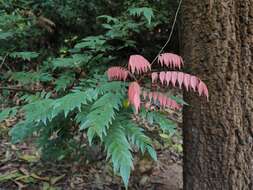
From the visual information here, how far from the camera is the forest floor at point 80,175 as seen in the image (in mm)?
3387

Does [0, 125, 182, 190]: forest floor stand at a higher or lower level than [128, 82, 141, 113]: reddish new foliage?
lower

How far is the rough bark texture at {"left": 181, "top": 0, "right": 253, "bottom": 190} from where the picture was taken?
7.66ft

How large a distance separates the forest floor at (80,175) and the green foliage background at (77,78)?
21cm

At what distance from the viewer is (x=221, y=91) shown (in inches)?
95.0

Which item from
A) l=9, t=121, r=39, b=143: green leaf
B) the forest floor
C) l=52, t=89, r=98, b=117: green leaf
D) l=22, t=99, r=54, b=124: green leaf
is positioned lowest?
the forest floor

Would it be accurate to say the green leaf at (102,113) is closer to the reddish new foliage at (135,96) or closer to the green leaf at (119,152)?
the green leaf at (119,152)

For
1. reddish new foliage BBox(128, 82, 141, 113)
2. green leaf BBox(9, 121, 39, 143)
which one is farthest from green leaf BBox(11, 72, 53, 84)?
reddish new foliage BBox(128, 82, 141, 113)

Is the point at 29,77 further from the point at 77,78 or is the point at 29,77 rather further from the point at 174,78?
the point at 174,78

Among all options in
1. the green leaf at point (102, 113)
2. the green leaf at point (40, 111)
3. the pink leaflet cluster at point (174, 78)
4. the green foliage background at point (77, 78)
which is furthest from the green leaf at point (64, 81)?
the pink leaflet cluster at point (174, 78)

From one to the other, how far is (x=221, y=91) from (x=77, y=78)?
1.25 metres

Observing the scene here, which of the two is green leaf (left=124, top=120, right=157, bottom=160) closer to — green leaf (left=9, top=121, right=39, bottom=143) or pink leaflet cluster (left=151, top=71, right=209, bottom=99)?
pink leaflet cluster (left=151, top=71, right=209, bottom=99)

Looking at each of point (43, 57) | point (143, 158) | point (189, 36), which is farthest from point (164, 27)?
point (189, 36)

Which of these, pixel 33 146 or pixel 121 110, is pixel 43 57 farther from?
pixel 121 110

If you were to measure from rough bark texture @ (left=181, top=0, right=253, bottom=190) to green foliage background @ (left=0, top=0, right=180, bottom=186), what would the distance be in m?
0.42
